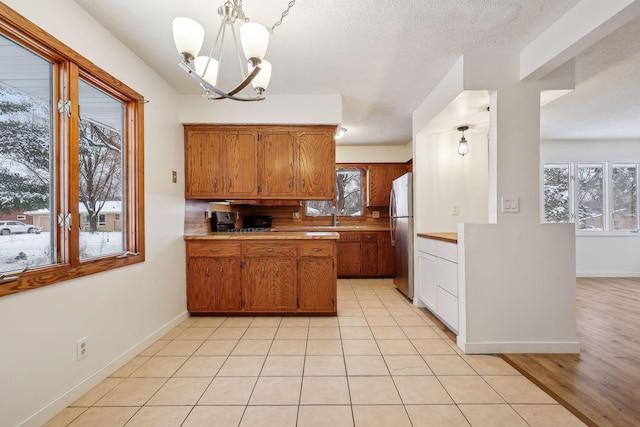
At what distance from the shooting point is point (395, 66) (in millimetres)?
2529

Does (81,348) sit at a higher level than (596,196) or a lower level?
lower

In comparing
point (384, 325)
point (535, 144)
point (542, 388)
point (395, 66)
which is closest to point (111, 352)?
point (384, 325)

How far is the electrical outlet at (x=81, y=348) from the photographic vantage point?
5.80 ft

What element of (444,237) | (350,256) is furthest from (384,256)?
(444,237)

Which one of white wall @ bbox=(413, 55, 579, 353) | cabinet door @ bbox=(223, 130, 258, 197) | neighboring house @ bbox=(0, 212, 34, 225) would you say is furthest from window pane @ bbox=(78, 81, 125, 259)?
white wall @ bbox=(413, 55, 579, 353)

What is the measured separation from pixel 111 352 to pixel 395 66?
3.15m

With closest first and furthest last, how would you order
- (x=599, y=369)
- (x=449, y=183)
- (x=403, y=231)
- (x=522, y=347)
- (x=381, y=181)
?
(x=599, y=369) < (x=522, y=347) < (x=449, y=183) < (x=403, y=231) < (x=381, y=181)

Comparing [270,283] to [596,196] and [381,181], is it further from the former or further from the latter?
[596,196]

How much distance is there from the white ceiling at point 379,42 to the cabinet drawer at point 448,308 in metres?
2.03

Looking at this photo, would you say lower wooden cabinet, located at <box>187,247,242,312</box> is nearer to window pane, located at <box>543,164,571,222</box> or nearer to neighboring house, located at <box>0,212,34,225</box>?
neighboring house, located at <box>0,212,34,225</box>

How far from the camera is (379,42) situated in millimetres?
2176

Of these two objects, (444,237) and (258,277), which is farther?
(258,277)

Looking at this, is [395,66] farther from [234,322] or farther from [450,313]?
[234,322]

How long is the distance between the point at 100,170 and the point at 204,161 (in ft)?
3.90
